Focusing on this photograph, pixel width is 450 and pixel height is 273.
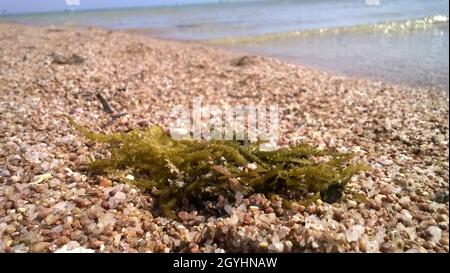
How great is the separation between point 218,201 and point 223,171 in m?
0.23

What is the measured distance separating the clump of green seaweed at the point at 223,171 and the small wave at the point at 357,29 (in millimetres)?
11176

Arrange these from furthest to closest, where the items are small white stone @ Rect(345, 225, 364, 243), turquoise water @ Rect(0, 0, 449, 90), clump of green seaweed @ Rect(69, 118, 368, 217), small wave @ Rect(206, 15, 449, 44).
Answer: small wave @ Rect(206, 15, 449, 44)
turquoise water @ Rect(0, 0, 449, 90)
clump of green seaweed @ Rect(69, 118, 368, 217)
small white stone @ Rect(345, 225, 364, 243)

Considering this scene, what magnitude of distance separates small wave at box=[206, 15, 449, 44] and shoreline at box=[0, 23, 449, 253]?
7416 mm

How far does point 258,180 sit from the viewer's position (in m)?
2.77

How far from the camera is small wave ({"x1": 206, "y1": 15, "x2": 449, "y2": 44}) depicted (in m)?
13.7

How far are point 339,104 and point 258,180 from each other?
317 centimetres

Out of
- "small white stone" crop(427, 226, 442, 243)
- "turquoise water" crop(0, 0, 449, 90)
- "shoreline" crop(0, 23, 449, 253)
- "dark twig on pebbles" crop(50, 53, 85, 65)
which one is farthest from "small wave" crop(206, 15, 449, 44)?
"small white stone" crop(427, 226, 442, 243)

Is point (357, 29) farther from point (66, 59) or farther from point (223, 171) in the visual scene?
point (223, 171)

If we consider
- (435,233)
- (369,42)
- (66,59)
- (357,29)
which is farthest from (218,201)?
(357,29)

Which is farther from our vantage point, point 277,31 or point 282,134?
point 277,31

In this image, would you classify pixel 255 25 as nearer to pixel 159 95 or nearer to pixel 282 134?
pixel 159 95

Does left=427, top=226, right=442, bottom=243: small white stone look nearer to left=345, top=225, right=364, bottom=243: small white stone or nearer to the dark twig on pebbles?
left=345, top=225, right=364, bottom=243: small white stone

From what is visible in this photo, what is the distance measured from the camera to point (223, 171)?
2805 mm
